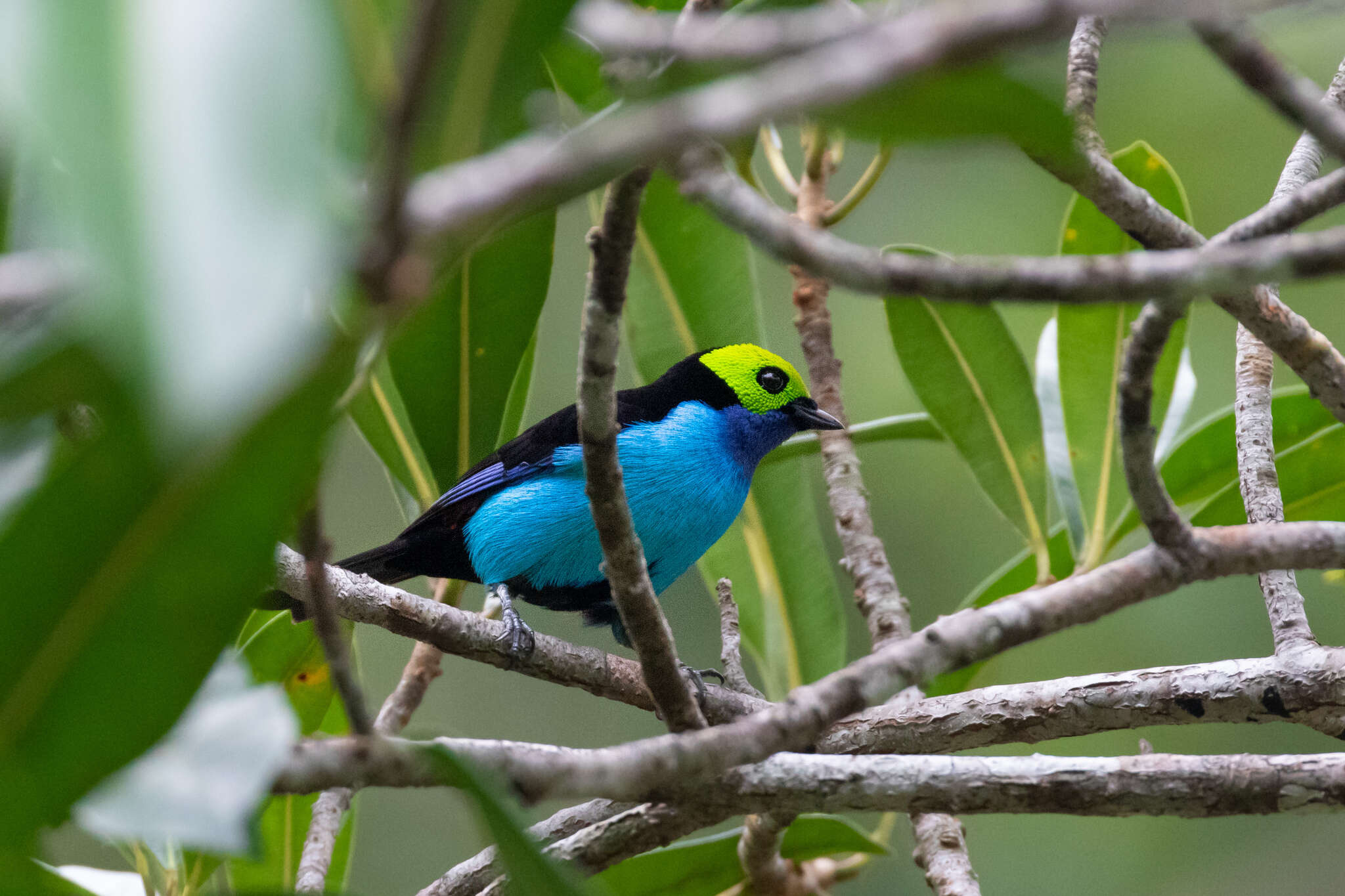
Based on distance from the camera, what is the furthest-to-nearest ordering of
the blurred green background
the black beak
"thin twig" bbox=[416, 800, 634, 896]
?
1. the blurred green background
2. the black beak
3. "thin twig" bbox=[416, 800, 634, 896]

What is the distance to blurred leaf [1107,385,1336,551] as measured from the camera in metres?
3.08

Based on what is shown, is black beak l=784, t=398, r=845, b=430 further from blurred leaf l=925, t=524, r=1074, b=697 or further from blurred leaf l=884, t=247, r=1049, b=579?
blurred leaf l=925, t=524, r=1074, b=697

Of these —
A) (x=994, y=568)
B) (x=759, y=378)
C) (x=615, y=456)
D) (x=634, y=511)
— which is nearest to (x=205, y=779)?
(x=615, y=456)

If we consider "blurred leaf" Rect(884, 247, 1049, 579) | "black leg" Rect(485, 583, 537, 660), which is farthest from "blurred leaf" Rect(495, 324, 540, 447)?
"blurred leaf" Rect(884, 247, 1049, 579)

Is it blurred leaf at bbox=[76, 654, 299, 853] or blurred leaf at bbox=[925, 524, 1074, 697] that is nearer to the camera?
blurred leaf at bbox=[76, 654, 299, 853]

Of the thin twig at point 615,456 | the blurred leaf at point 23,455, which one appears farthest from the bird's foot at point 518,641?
the blurred leaf at point 23,455

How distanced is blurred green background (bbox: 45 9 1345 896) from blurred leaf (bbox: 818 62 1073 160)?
4862 millimetres

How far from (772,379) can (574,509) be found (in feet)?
3.20

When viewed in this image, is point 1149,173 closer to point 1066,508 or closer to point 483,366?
point 1066,508

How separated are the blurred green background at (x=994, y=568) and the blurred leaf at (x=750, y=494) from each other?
239 cm

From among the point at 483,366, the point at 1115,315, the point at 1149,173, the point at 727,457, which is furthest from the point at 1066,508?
the point at 483,366

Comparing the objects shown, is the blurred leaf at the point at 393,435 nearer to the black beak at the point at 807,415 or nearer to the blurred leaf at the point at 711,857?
the blurred leaf at the point at 711,857

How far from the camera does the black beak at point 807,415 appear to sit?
385 cm

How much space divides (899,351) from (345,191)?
2378 millimetres
